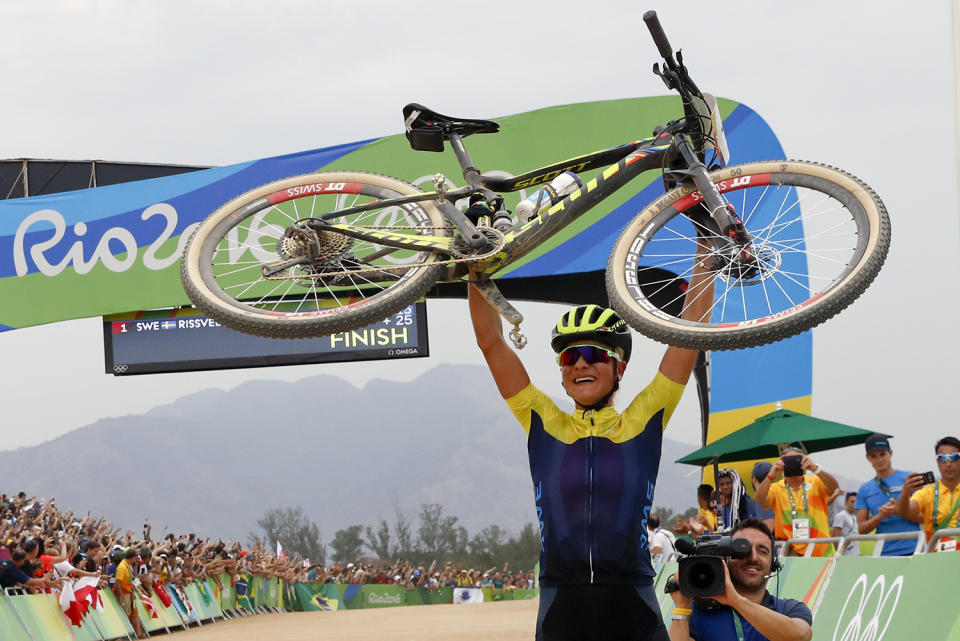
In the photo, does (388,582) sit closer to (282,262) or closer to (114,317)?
(114,317)

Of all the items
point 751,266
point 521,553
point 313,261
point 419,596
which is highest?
point 313,261

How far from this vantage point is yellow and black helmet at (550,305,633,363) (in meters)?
3.80

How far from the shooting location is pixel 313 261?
17.1 ft

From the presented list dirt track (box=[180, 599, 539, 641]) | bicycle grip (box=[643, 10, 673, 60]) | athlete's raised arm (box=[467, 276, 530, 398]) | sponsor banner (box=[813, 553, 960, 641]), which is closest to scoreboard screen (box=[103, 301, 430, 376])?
dirt track (box=[180, 599, 539, 641])

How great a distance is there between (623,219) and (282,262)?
10.8 meters

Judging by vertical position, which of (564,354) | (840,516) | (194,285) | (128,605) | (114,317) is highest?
(114,317)

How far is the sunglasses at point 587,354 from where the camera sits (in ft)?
12.5

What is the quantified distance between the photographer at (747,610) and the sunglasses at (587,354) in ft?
2.29

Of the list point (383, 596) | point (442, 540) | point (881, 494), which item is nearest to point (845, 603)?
point (881, 494)

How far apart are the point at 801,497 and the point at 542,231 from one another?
15.8 ft

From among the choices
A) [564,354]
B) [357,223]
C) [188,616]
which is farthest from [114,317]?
[564,354]

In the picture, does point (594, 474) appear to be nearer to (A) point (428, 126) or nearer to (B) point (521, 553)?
(A) point (428, 126)

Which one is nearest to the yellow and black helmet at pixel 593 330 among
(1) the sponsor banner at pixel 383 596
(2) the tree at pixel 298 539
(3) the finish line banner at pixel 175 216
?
(3) the finish line banner at pixel 175 216

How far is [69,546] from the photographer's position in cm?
1511
